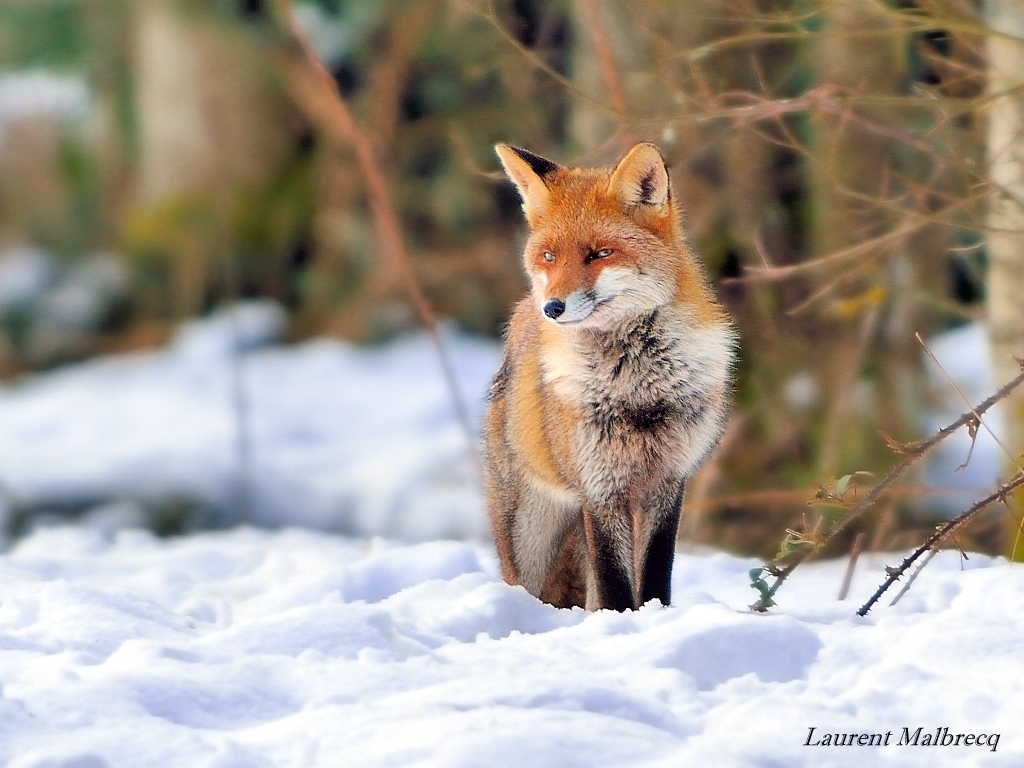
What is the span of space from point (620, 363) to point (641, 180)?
0.56m

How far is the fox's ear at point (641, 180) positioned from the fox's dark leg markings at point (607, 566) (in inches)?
37.7

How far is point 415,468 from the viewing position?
11164 millimetres

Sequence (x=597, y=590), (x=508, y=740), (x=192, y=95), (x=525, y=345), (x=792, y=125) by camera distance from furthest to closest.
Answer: (x=192, y=95) < (x=792, y=125) < (x=525, y=345) < (x=597, y=590) < (x=508, y=740)

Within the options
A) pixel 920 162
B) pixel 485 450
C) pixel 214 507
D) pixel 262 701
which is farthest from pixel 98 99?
pixel 262 701

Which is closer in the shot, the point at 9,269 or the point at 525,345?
the point at 525,345

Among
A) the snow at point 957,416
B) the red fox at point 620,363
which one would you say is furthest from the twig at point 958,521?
the snow at point 957,416

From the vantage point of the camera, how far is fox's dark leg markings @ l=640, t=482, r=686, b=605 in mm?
3857

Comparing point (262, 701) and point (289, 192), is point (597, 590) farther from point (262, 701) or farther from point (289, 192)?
point (289, 192)

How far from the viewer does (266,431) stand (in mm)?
12430

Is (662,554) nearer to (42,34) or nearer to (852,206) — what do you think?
(852,206)

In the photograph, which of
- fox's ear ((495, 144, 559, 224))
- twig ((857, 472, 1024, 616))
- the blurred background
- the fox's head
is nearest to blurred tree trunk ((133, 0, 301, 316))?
the blurred background

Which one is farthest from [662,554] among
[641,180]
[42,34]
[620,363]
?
[42,34]

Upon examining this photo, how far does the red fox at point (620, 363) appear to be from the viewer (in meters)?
3.78

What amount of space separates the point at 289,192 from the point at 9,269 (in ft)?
12.1
